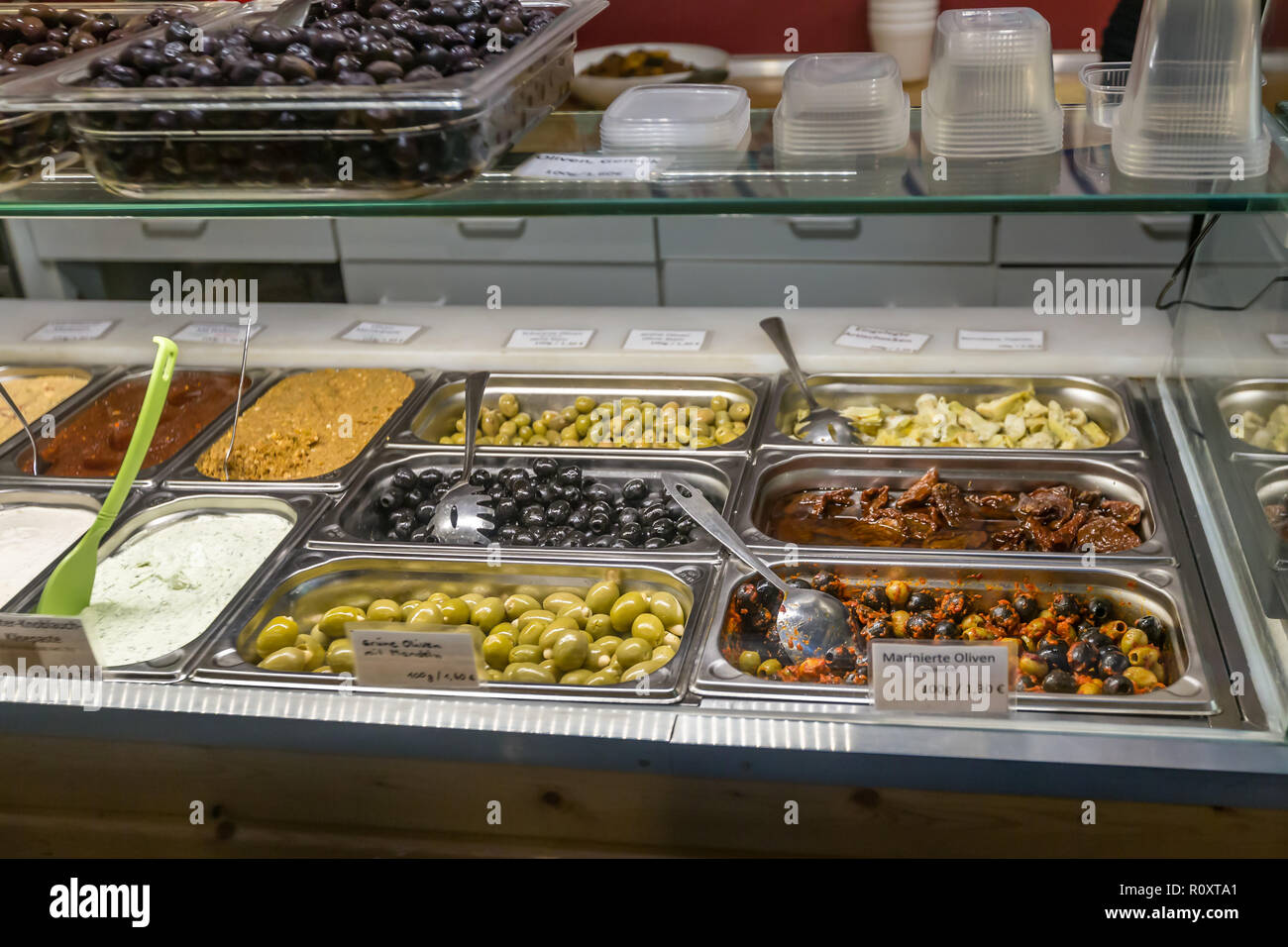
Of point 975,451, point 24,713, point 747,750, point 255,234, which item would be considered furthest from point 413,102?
point 255,234

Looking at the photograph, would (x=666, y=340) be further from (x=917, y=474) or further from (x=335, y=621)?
(x=335, y=621)

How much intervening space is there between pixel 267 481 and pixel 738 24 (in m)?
2.90

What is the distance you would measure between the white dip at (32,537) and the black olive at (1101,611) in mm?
1635

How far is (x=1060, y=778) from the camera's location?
1325mm

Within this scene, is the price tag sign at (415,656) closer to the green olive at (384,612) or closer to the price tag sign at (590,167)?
the green olive at (384,612)

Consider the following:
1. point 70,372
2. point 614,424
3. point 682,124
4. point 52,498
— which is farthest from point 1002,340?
point 70,372

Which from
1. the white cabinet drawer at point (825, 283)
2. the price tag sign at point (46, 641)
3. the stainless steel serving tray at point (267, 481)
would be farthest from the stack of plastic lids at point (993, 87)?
the white cabinet drawer at point (825, 283)

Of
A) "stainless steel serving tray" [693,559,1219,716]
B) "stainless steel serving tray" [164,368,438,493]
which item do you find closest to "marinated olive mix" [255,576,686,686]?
"stainless steel serving tray" [693,559,1219,716]

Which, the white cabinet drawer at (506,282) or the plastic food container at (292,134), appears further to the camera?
the white cabinet drawer at (506,282)

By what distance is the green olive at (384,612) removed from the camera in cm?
172

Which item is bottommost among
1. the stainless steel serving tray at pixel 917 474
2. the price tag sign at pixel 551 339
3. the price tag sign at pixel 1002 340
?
the stainless steel serving tray at pixel 917 474

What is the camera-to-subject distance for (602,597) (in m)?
1.70
